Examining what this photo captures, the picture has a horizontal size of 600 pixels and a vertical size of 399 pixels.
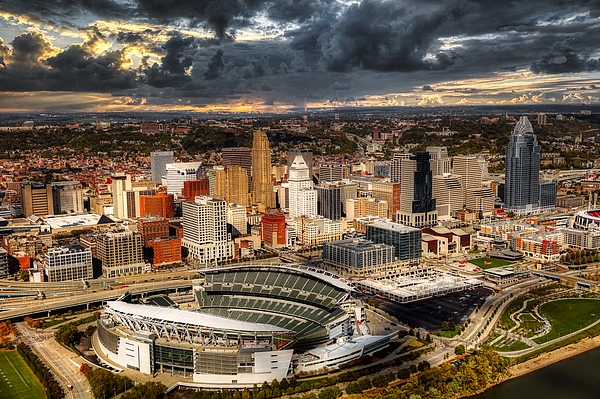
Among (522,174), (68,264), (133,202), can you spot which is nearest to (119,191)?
(133,202)

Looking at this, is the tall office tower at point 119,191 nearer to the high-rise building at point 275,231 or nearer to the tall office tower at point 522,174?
the high-rise building at point 275,231

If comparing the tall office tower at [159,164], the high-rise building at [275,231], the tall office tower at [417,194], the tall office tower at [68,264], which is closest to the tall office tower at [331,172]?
the tall office tower at [417,194]

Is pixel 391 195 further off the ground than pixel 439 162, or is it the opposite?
pixel 439 162

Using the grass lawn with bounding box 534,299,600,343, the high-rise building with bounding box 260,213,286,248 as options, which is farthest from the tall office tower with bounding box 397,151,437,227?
the grass lawn with bounding box 534,299,600,343

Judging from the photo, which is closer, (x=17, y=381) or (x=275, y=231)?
(x=17, y=381)

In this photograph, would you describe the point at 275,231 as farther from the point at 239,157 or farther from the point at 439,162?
the point at 239,157
